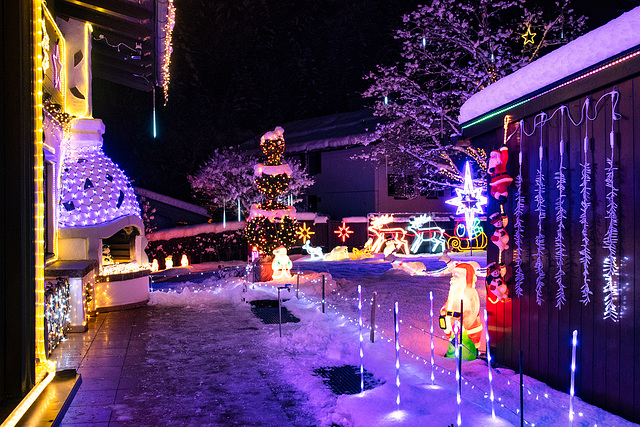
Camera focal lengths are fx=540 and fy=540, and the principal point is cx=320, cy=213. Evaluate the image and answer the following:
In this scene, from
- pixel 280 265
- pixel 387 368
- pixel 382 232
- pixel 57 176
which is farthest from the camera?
pixel 382 232

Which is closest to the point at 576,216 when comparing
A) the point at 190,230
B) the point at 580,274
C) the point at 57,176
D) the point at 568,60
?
the point at 580,274

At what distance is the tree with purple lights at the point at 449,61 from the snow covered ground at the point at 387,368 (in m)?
5.47

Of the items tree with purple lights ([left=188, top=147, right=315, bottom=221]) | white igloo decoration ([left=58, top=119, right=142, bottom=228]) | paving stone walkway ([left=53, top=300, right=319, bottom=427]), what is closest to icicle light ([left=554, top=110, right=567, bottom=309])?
paving stone walkway ([left=53, top=300, right=319, bottom=427])

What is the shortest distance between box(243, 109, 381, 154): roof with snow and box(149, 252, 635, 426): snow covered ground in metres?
16.1

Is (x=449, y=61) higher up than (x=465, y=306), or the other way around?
(x=449, y=61)

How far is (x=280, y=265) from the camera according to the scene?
51.5ft

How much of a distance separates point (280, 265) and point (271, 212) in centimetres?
157

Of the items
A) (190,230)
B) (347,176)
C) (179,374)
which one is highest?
(347,176)

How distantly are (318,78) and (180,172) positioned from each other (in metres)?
17.0

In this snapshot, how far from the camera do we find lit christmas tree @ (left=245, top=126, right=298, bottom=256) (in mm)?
15859

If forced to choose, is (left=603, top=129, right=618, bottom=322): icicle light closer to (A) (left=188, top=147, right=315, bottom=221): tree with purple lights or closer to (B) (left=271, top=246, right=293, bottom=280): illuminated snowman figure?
(B) (left=271, top=246, right=293, bottom=280): illuminated snowman figure

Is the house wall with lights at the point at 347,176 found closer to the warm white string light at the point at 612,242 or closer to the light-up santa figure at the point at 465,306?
the light-up santa figure at the point at 465,306

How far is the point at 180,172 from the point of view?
110 feet

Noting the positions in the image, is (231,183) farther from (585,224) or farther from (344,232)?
(585,224)
